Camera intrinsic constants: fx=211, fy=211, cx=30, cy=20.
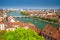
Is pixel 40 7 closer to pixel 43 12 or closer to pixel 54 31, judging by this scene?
pixel 43 12

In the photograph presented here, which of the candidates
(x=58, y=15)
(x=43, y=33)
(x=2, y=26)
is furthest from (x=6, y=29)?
(x=58, y=15)

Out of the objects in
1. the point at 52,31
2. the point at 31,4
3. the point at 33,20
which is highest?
the point at 31,4

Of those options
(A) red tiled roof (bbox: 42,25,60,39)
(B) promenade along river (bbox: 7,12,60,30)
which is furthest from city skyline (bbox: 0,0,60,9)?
(A) red tiled roof (bbox: 42,25,60,39)

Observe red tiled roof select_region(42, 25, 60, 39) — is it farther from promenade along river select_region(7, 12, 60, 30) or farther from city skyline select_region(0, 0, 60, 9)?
city skyline select_region(0, 0, 60, 9)

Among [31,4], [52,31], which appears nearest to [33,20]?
[31,4]

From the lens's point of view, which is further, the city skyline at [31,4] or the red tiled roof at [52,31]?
the red tiled roof at [52,31]

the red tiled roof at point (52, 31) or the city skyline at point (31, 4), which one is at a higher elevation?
the city skyline at point (31, 4)

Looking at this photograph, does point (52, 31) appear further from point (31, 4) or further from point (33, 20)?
point (31, 4)

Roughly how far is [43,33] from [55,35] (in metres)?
0.35

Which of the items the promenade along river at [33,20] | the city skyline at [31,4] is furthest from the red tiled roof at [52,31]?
the city skyline at [31,4]

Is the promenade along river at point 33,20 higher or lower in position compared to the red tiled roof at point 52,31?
higher

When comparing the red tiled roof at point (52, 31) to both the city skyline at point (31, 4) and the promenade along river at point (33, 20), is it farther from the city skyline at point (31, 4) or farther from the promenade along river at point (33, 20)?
the city skyline at point (31, 4)

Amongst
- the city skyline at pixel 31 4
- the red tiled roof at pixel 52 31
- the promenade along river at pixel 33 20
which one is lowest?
the red tiled roof at pixel 52 31

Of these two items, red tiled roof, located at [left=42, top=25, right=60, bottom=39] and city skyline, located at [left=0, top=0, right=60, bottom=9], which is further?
red tiled roof, located at [left=42, top=25, right=60, bottom=39]
